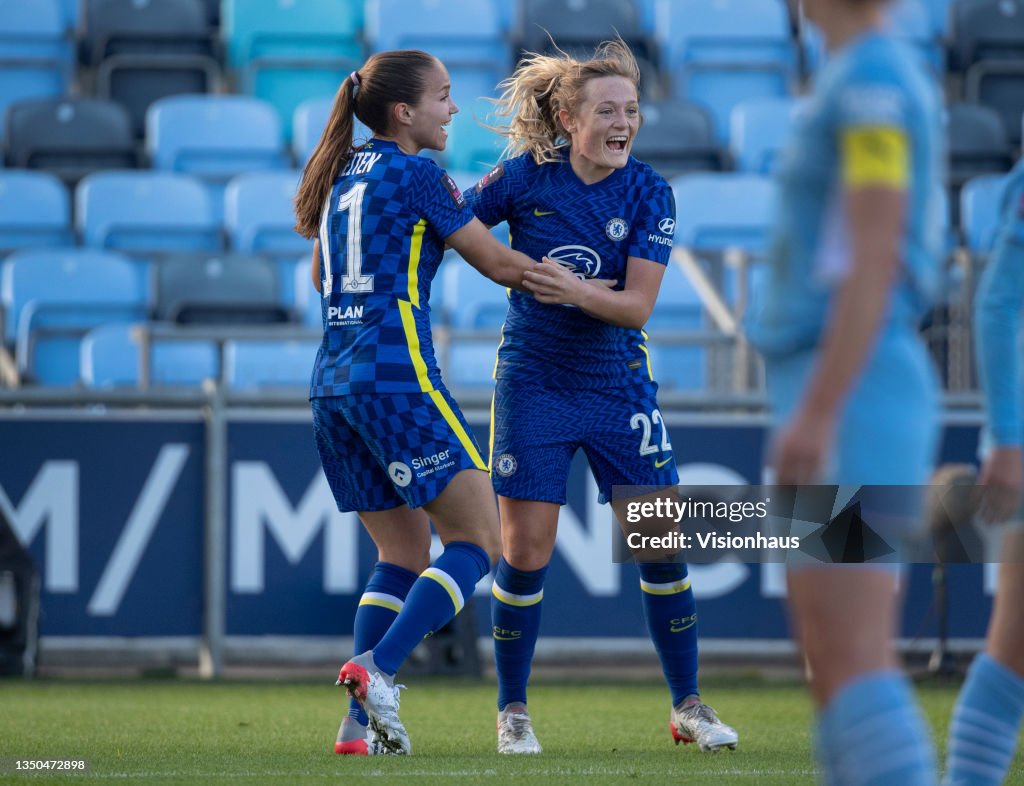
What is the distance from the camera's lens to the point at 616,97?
4.88 meters

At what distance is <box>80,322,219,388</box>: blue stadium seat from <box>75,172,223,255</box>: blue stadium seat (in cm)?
153

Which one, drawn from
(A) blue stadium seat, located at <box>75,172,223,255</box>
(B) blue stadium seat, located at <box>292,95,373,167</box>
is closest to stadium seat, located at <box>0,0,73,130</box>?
(A) blue stadium seat, located at <box>75,172,223,255</box>

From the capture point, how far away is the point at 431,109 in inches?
182

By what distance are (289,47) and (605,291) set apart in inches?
345

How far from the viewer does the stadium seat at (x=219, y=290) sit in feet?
31.4

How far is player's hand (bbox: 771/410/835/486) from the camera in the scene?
85.6 inches

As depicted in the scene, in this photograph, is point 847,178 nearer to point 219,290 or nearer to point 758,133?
point 219,290

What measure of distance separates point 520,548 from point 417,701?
215 centimetres

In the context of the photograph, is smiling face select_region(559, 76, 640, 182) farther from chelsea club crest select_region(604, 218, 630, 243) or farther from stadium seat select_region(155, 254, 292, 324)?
stadium seat select_region(155, 254, 292, 324)

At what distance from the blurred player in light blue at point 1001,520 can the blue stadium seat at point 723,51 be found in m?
10.1

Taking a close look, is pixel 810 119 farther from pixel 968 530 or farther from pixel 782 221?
pixel 968 530

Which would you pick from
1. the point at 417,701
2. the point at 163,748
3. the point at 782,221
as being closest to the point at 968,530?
the point at 417,701

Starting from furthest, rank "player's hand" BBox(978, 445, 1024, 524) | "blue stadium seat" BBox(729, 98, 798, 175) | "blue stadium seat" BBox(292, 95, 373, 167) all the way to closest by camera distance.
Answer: "blue stadium seat" BBox(729, 98, 798, 175), "blue stadium seat" BBox(292, 95, 373, 167), "player's hand" BBox(978, 445, 1024, 524)

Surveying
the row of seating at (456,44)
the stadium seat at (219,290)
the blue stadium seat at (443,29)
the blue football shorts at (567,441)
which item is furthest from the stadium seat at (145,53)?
the blue football shorts at (567,441)
